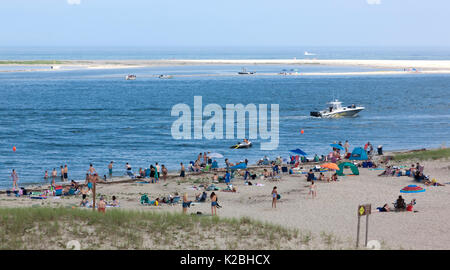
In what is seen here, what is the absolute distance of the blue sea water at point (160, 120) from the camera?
146 feet

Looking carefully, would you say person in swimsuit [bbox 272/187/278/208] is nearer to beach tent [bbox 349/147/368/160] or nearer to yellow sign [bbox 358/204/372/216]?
yellow sign [bbox 358/204/372/216]

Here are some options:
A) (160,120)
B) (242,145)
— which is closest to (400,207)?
(242,145)

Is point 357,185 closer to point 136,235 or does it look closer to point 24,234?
point 136,235

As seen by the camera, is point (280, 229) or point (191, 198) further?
point (191, 198)

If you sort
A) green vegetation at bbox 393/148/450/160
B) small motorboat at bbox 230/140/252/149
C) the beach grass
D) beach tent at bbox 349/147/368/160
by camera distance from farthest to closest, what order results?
small motorboat at bbox 230/140/252/149, beach tent at bbox 349/147/368/160, green vegetation at bbox 393/148/450/160, the beach grass

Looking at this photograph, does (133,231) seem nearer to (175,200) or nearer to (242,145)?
(175,200)

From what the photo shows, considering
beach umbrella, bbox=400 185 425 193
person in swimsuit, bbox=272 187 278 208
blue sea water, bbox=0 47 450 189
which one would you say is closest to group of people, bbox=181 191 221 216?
person in swimsuit, bbox=272 187 278 208

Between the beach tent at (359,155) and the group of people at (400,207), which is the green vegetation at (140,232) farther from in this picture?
the beach tent at (359,155)

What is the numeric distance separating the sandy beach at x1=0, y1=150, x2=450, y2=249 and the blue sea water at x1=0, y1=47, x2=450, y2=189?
7.59 metres

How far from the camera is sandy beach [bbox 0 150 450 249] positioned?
20.5 metres

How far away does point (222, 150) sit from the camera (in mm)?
46281
